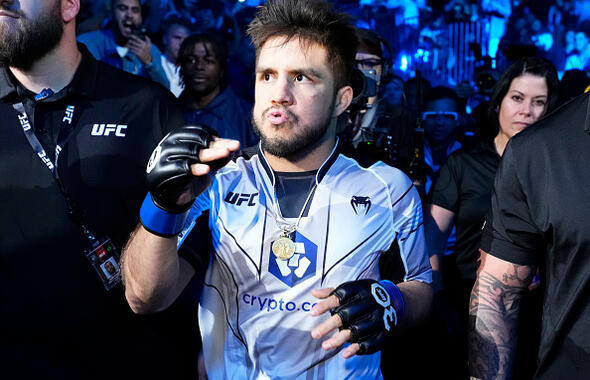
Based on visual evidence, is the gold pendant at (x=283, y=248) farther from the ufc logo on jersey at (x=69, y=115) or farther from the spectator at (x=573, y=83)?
the spectator at (x=573, y=83)

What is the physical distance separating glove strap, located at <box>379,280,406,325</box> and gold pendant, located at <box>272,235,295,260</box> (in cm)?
33

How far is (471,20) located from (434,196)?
41.3 feet

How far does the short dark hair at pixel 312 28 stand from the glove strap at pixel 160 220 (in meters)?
0.77

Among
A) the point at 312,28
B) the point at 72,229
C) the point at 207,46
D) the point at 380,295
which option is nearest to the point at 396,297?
the point at 380,295

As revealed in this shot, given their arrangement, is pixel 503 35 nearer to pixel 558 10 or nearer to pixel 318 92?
pixel 558 10

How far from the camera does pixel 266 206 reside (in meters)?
2.21

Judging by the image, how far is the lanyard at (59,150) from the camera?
2.45 metres

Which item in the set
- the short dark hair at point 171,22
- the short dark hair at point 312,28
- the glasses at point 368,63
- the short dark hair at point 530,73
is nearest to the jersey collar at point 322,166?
the short dark hair at point 312,28

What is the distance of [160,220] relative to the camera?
6.03 feet

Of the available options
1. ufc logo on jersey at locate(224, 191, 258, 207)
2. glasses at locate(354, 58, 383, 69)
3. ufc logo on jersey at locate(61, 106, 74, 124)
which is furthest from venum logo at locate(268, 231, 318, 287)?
glasses at locate(354, 58, 383, 69)

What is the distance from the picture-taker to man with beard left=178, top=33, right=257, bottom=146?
5.02 metres

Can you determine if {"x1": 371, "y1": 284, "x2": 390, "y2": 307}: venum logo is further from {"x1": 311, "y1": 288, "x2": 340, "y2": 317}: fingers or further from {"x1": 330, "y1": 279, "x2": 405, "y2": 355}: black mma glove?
{"x1": 311, "y1": 288, "x2": 340, "y2": 317}: fingers

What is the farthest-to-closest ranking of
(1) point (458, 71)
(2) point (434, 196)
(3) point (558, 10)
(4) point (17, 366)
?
(3) point (558, 10) → (1) point (458, 71) → (2) point (434, 196) → (4) point (17, 366)

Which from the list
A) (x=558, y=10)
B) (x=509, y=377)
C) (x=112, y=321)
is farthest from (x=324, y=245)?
(x=558, y=10)
